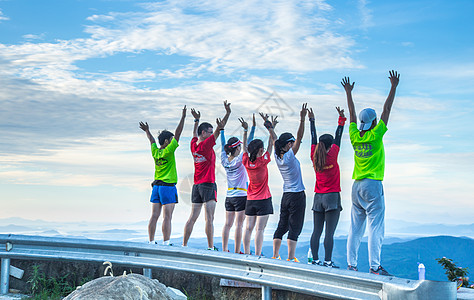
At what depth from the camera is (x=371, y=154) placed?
8766 mm

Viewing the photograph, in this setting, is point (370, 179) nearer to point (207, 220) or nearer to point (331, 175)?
point (331, 175)

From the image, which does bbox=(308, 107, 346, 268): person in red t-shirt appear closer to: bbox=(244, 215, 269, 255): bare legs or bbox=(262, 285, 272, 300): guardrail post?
bbox=(244, 215, 269, 255): bare legs

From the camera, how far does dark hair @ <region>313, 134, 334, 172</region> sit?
30.5 feet

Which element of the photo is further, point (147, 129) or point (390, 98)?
point (147, 129)

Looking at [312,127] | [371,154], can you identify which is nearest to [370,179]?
[371,154]

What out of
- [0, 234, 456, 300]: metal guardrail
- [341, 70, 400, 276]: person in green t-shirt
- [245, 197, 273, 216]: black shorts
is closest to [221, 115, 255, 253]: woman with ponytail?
[245, 197, 273, 216]: black shorts

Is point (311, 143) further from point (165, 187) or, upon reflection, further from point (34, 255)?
point (34, 255)

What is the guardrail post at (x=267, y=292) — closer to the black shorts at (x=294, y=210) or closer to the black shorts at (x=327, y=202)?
the black shorts at (x=327, y=202)

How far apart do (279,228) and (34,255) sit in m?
4.06

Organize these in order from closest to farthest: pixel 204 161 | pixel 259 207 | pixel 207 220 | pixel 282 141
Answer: pixel 282 141 → pixel 259 207 → pixel 207 220 → pixel 204 161

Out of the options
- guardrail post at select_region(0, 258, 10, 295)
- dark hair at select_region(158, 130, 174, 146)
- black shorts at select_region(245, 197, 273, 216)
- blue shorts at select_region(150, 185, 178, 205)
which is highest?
dark hair at select_region(158, 130, 174, 146)

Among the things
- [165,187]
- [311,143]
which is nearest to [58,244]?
[165,187]

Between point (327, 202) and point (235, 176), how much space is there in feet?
7.25

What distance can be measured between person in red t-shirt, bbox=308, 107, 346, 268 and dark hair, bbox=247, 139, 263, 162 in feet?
4.05
